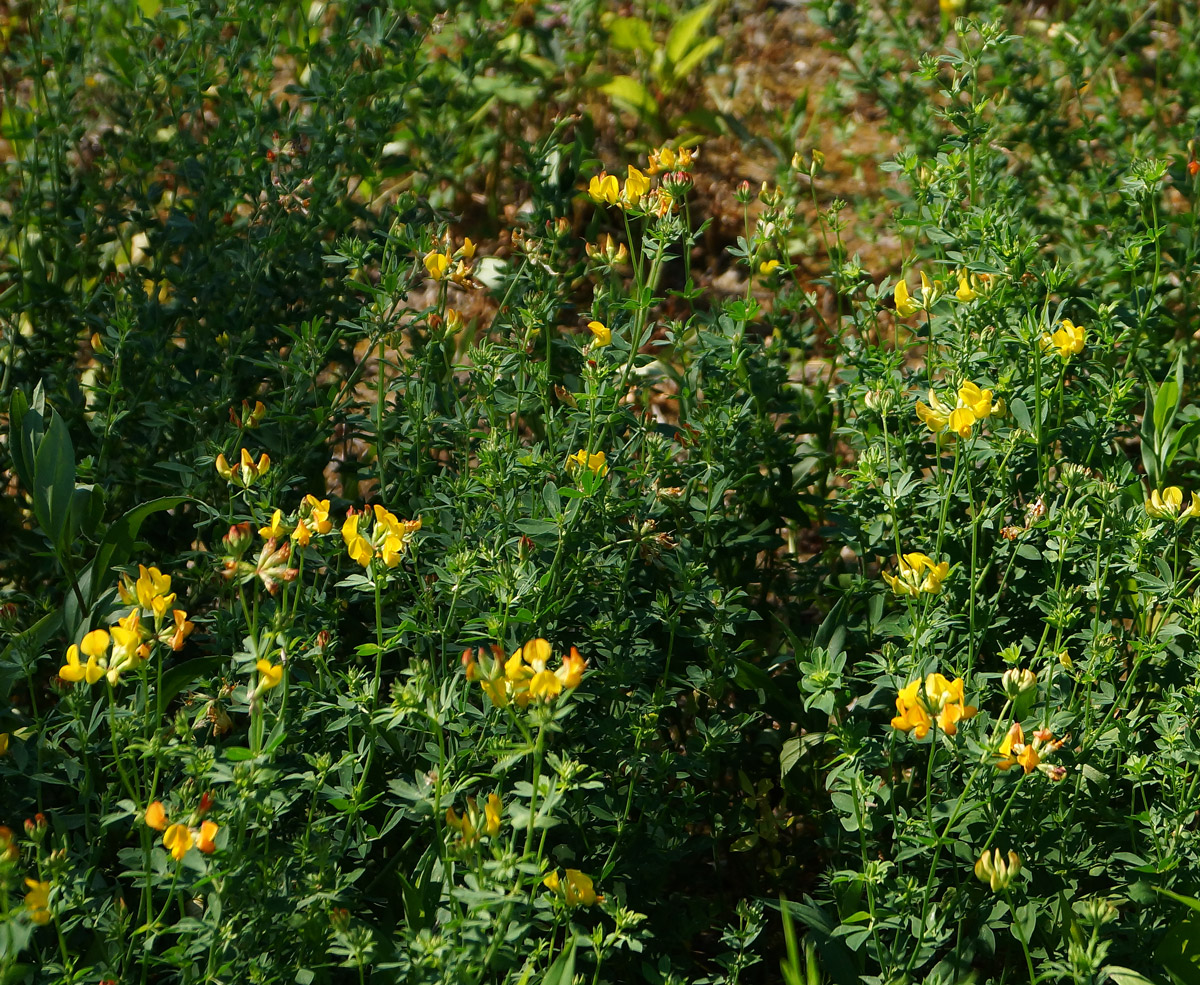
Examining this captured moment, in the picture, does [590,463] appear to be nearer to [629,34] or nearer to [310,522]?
[310,522]

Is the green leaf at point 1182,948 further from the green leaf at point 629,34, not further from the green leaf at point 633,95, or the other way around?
the green leaf at point 629,34

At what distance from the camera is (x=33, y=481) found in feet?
7.14

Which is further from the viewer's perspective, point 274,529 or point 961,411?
point 961,411

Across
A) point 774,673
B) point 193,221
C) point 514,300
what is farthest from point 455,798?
point 193,221

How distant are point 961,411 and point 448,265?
3.03 ft

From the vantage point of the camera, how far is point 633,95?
4.33 m

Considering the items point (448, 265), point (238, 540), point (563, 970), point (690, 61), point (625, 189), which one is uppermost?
point (625, 189)

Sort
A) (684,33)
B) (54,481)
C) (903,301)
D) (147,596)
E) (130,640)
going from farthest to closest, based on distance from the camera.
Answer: (684,33), (903,301), (54,481), (147,596), (130,640)

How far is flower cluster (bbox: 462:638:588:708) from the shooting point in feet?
4.71

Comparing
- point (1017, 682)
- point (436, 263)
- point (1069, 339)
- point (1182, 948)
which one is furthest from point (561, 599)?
point (1182, 948)

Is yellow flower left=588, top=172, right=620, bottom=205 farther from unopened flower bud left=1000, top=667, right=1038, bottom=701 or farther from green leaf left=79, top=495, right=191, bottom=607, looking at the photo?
unopened flower bud left=1000, top=667, right=1038, bottom=701

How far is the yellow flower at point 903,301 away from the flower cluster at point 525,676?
1120 mm

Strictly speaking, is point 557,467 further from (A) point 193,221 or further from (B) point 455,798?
(A) point 193,221

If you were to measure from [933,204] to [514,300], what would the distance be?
0.93m
